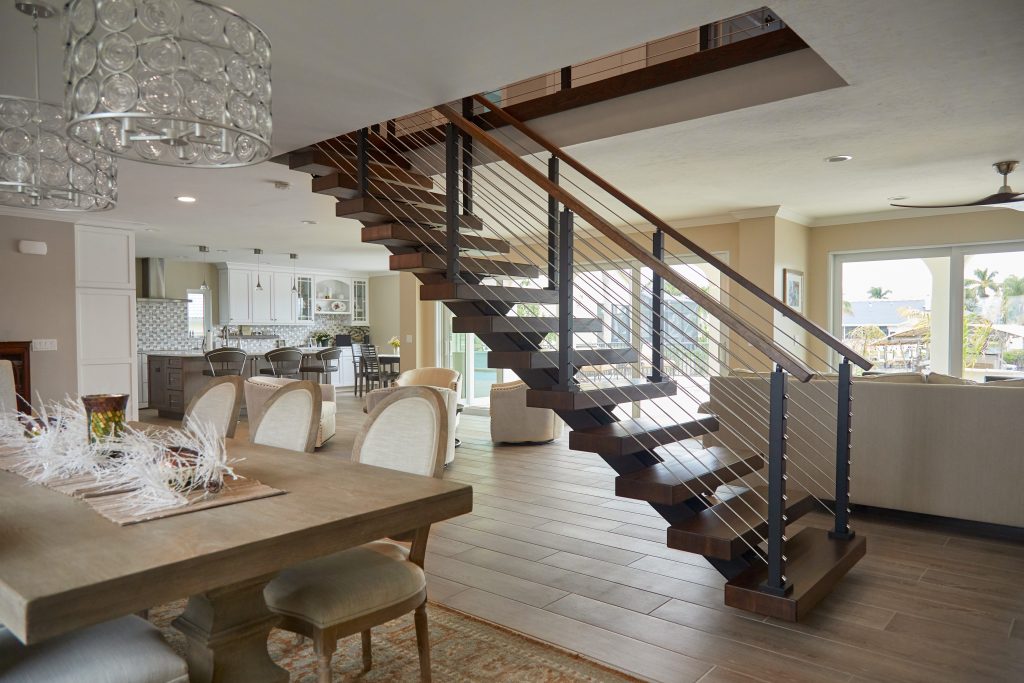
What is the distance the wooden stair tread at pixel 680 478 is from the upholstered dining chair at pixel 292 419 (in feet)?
4.32

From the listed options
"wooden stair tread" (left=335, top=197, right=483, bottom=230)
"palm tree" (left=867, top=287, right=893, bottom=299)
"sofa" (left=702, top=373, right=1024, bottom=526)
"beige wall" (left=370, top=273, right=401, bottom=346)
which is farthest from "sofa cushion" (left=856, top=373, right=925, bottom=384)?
"beige wall" (left=370, top=273, right=401, bottom=346)

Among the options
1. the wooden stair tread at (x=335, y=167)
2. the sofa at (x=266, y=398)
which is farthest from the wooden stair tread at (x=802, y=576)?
the sofa at (x=266, y=398)

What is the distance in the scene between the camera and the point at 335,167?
14.8 ft

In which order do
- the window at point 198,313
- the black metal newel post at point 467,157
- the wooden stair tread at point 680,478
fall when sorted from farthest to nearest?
the window at point 198,313 < the black metal newel post at point 467,157 < the wooden stair tread at point 680,478

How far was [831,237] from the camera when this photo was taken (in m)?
7.52

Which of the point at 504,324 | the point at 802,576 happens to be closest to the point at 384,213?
the point at 504,324

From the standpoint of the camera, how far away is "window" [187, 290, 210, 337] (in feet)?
38.0

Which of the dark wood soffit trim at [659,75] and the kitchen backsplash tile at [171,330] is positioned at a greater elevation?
the dark wood soffit trim at [659,75]

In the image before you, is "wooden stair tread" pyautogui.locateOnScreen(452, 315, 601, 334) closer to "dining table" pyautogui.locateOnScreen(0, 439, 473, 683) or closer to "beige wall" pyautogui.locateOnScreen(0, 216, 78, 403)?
"dining table" pyautogui.locateOnScreen(0, 439, 473, 683)

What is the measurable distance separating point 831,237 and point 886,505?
4.24m

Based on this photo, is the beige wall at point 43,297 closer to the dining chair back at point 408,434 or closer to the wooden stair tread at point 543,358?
the wooden stair tread at point 543,358

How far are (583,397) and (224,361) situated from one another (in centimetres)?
691

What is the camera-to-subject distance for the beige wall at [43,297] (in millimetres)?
6645

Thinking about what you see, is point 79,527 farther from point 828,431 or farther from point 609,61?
point 609,61
